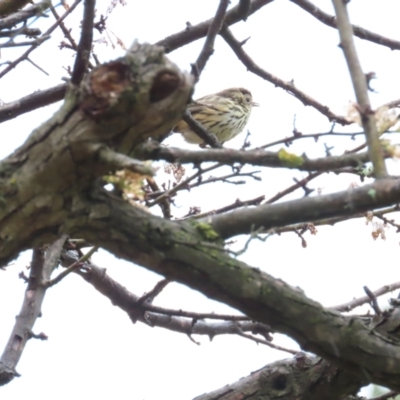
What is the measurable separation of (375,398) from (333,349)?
93cm

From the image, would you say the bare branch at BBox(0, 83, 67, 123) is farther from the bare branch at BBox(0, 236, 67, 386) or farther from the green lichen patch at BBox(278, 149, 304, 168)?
the green lichen patch at BBox(278, 149, 304, 168)

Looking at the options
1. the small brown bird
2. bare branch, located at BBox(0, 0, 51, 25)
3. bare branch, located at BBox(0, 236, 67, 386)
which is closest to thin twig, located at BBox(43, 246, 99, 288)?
bare branch, located at BBox(0, 236, 67, 386)

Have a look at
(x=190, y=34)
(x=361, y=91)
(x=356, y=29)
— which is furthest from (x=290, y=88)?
(x=361, y=91)

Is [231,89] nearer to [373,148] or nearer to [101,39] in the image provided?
[101,39]

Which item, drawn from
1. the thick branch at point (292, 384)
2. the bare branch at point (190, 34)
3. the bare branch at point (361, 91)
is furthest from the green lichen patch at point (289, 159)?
the bare branch at point (190, 34)

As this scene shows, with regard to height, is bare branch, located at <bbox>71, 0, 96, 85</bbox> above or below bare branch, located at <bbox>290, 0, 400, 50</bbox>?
below

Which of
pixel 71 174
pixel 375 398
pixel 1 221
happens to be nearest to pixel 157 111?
pixel 71 174

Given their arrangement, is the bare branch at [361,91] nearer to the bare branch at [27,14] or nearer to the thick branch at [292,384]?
the thick branch at [292,384]

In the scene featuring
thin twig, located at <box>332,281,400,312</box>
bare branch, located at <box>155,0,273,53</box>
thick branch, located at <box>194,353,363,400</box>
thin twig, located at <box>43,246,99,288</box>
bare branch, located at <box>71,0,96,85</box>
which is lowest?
thick branch, located at <box>194,353,363,400</box>

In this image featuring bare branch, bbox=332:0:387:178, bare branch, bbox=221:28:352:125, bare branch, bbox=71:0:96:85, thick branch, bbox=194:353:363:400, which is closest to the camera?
bare branch, bbox=332:0:387:178

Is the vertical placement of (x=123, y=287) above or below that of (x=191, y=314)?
above

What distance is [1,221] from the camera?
80.4 inches

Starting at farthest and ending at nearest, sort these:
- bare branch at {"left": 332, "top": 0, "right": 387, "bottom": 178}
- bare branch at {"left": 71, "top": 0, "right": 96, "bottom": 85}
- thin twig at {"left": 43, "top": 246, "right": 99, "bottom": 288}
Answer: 1. thin twig at {"left": 43, "top": 246, "right": 99, "bottom": 288}
2. bare branch at {"left": 71, "top": 0, "right": 96, "bottom": 85}
3. bare branch at {"left": 332, "top": 0, "right": 387, "bottom": 178}

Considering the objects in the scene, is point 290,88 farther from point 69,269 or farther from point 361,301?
point 69,269
